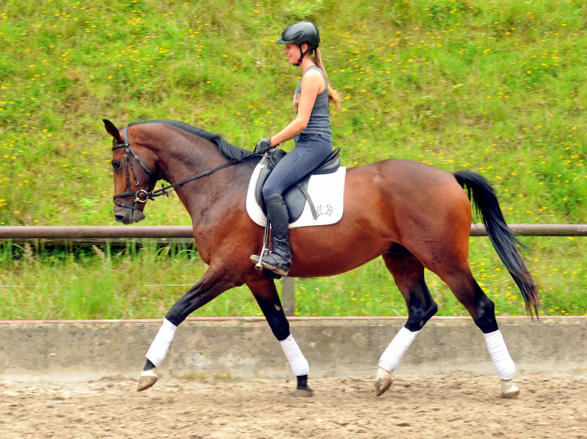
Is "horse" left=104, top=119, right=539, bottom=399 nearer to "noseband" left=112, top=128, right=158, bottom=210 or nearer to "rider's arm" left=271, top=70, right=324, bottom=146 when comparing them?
"noseband" left=112, top=128, right=158, bottom=210

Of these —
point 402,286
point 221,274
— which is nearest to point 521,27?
point 402,286

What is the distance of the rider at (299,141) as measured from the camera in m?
4.50

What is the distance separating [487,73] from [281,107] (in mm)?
3249

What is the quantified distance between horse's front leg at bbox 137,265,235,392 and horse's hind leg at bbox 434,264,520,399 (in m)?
1.69

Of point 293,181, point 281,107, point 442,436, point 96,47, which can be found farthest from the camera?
point 96,47

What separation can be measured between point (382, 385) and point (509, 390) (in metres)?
0.97

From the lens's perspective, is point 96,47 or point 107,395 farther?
point 96,47

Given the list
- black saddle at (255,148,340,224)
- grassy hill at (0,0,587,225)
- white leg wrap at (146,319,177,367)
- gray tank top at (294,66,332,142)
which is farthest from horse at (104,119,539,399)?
grassy hill at (0,0,587,225)

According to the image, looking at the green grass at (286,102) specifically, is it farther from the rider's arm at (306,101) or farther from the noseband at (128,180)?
the rider's arm at (306,101)

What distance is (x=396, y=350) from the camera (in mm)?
4844

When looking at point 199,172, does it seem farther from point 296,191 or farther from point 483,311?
point 483,311

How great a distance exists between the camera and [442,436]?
3859 millimetres

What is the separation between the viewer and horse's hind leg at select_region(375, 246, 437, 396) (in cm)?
482

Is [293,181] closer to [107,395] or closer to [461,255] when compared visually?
[461,255]
